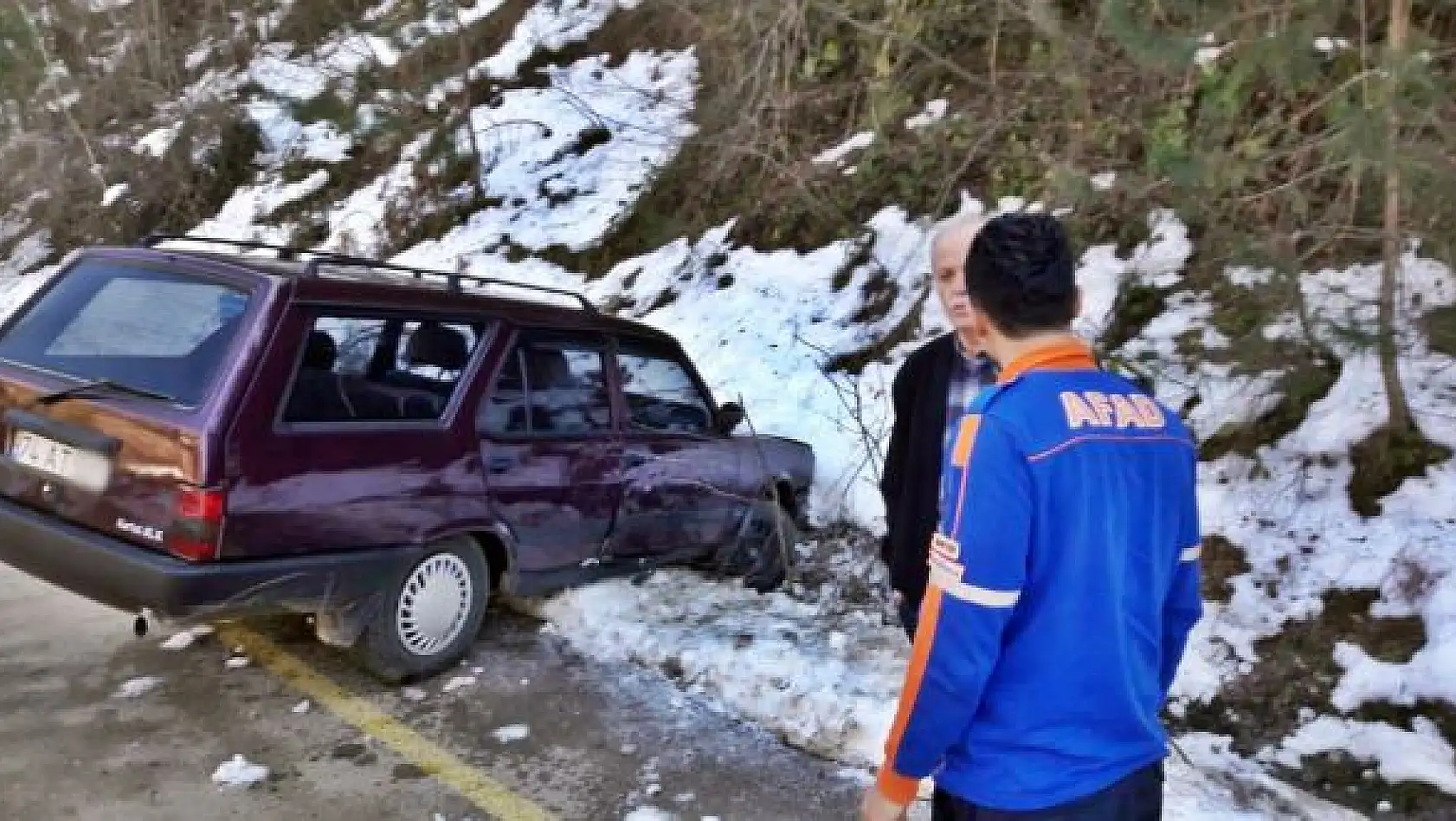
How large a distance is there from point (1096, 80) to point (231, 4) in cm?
1442

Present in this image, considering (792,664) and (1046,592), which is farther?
(792,664)

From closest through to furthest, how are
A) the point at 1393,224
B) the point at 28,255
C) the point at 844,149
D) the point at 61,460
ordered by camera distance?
the point at 61,460 → the point at 1393,224 → the point at 844,149 → the point at 28,255

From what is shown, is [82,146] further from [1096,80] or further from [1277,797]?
[1277,797]

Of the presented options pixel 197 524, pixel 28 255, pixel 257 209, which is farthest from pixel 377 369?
pixel 28 255

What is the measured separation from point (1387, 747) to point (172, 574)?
429cm

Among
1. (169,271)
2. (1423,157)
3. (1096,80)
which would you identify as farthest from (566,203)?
(1423,157)

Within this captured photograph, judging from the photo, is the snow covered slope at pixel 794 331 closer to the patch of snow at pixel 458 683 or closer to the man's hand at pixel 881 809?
Answer: the patch of snow at pixel 458 683

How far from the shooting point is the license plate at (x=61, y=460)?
14.2 ft

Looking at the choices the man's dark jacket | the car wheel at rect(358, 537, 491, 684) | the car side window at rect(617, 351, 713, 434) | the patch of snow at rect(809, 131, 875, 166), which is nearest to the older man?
the man's dark jacket

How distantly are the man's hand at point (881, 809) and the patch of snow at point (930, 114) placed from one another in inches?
335

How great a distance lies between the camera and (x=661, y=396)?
A: 249 inches

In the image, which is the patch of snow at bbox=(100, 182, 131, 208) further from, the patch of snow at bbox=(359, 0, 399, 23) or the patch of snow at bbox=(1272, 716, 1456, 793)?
the patch of snow at bbox=(1272, 716, 1456, 793)

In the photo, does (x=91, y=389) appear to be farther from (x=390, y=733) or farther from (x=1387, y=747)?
(x=1387, y=747)

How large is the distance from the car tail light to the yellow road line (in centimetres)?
92
